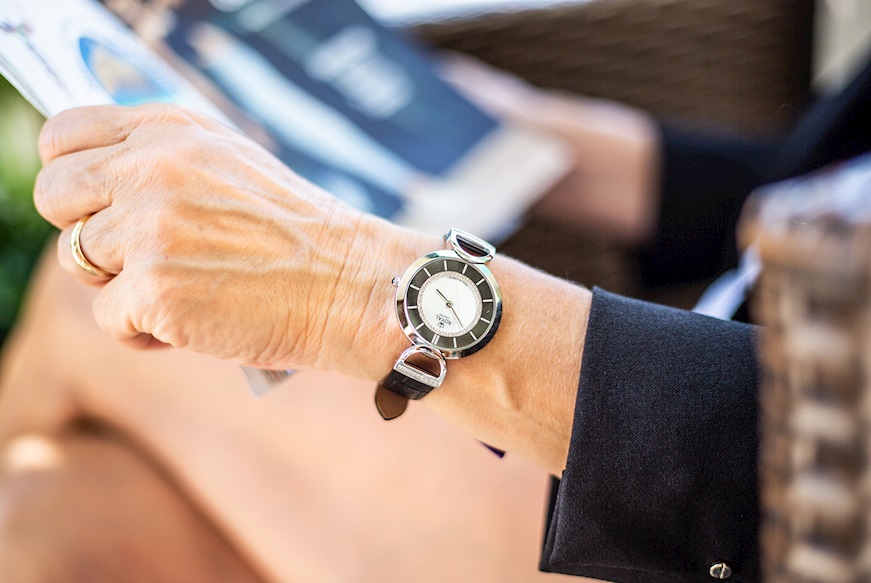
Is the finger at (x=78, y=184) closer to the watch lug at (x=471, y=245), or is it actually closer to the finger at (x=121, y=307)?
the finger at (x=121, y=307)

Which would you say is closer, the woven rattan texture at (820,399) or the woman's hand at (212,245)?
the woven rattan texture at (820,399)

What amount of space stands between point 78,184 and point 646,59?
1157 mm

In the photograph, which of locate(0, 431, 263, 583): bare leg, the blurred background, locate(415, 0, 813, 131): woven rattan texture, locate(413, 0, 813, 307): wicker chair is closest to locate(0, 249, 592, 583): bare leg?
locate(0, 431, 263, 583): bare leg

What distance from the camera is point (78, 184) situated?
579mm

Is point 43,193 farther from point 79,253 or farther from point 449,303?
point 449,303

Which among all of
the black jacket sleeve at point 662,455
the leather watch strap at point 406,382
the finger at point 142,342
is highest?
the finger at point 142,342

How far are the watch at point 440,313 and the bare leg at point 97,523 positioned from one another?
0.47 meters

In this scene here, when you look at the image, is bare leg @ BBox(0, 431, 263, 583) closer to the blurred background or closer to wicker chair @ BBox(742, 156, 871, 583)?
the blurred background

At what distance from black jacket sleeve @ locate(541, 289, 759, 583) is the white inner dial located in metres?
0.10

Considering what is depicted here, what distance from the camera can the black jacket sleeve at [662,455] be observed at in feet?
1.84

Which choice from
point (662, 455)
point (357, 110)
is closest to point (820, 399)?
point (662, 455)

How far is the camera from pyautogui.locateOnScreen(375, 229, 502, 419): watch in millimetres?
593

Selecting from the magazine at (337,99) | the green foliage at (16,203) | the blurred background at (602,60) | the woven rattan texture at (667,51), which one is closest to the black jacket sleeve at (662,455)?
the magazine at (337,99)

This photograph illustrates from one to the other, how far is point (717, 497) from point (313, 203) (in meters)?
0.42
